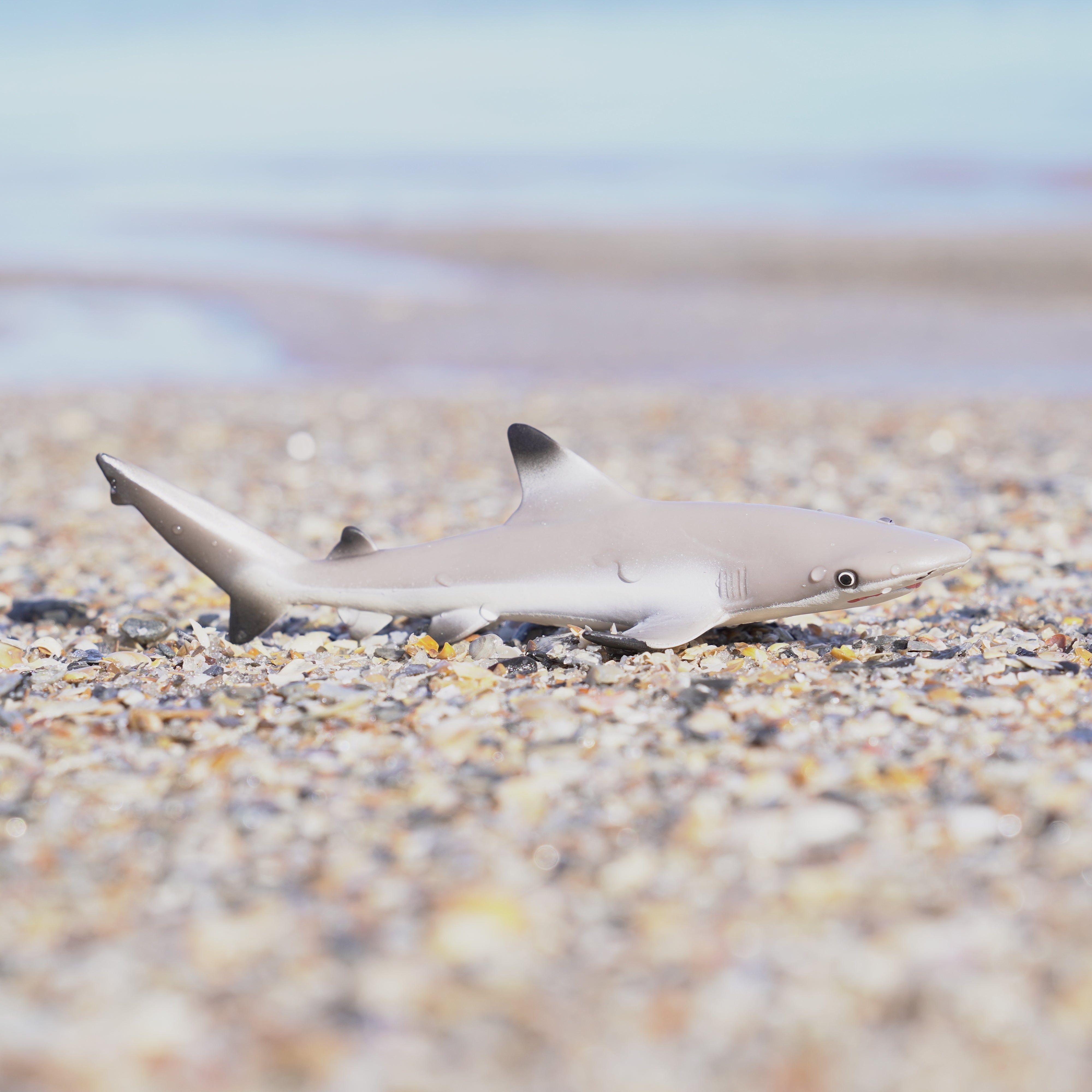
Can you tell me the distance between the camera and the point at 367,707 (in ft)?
14.1

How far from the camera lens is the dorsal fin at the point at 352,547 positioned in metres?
5.14

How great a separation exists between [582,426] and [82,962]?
10190mm

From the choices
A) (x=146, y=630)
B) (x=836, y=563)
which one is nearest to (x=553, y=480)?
(x=836, y=563)

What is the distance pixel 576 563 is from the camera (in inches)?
191

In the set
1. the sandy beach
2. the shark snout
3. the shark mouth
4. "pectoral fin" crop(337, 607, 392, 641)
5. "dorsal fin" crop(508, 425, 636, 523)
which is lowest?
the sandy beach

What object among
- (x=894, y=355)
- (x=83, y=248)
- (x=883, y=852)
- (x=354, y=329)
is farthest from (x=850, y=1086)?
(x=83, y=248)

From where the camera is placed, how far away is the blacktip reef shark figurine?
4.64 m

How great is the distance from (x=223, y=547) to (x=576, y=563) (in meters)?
1.51

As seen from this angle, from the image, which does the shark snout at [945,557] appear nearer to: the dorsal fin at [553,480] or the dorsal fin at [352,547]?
the dorsal fin at [553,480]

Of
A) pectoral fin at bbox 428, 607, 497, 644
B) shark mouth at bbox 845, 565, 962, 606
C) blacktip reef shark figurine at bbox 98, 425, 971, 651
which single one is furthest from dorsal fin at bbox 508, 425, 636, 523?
shark mouth at bbox 845, 565, 962, 606

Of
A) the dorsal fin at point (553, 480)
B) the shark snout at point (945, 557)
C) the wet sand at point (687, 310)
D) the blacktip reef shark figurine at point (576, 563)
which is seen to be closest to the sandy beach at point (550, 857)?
the blacktip reef shark figurine at point (576, 563)

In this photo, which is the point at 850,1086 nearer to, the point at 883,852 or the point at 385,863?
the point at 883,852

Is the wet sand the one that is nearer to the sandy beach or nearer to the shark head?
the shark head

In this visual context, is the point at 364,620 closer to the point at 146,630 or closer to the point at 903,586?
the point at 146,630
